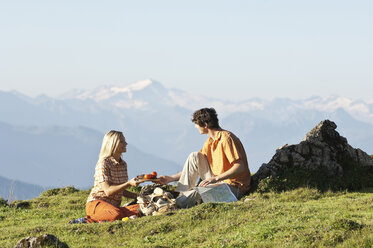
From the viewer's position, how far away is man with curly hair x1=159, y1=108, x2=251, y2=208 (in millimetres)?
15659

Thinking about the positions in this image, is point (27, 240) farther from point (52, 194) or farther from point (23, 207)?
point (52, 194)

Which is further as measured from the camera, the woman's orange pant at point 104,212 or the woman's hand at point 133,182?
the woman's orange pant at point 104,212

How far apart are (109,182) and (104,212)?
752 mm

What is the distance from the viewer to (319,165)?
19469mm

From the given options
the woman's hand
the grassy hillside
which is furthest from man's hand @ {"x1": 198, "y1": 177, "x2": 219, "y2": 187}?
the woman's hand

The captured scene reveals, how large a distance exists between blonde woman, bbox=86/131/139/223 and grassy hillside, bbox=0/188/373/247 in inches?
28.9

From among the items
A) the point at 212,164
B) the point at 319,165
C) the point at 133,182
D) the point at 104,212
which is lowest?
the point at 104,212

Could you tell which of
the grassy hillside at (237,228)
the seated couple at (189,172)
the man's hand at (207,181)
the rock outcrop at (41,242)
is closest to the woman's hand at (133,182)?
the seated couple at (189,172)

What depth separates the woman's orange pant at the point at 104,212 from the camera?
14531 mm

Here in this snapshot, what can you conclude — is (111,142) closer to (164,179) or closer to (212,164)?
(164,179)

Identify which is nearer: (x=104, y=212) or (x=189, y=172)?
(x=104, y=212)

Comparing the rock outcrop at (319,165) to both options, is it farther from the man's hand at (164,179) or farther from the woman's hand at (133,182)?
the woman's hand at (133,182)

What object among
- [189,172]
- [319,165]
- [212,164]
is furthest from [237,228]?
[319,165]

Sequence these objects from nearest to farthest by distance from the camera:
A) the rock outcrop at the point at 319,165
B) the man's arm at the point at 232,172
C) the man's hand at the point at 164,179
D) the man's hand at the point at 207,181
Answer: the man's hand at the point at 164,179 → the man's hand at the point at 207,181 → the man's arm at the point at 232,172 → the rock outcrop at the point at 319,165
